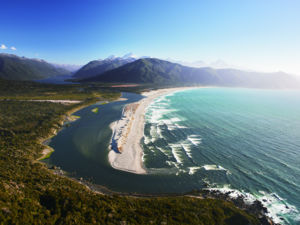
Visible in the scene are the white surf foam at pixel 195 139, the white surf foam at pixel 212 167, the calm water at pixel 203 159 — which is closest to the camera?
the calm water at pixel 203 159

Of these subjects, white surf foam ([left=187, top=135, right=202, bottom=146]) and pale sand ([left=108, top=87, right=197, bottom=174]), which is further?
white surf foam ([left=187, top=135, right=202, bottom=146])

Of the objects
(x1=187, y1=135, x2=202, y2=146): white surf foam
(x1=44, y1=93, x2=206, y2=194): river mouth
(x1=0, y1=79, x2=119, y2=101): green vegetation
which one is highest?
(x1=0, y1=79, x2=119, y2=101): green vegetation

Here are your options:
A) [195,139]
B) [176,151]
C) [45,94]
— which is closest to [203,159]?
[176,151]

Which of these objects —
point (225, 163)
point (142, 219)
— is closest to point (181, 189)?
point (142, 219)

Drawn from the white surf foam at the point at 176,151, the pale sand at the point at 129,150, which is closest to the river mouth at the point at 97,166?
the pale sand at the point at 129,150

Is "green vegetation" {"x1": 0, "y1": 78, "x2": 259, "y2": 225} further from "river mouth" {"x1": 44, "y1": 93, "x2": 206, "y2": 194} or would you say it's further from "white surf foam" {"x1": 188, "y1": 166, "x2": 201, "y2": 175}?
"white surf foam" {"x1": 188, "y1": 166, "x2": 201, "y2": 175}

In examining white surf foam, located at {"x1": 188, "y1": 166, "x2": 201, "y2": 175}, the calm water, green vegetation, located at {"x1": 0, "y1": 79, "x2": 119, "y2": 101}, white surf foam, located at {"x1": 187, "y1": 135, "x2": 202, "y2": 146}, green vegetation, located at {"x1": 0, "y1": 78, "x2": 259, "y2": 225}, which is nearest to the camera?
green vegetation, located at {"x1": 0, "y1": 78, "x2": 259, "y2": 225}

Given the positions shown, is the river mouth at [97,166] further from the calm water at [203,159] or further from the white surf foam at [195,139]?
the white surf foam at [195,139]

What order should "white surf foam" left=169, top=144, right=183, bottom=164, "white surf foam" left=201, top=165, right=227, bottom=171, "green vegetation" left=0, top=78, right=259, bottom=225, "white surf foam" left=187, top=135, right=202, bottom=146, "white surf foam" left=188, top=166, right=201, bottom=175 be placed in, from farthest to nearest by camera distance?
1. "white surf foam" left=187, top=135, right=202, bottom=146
2. "white surf foam" left=169, top=144, right=183, bottom=164
3. "white surf foam" left=201, top=165, right=227, bottom=171
4. "white surf foam" left=188, top=166, right=201, bottom=175
5. "green vegetation" left=0, top=78, right=259, bottom=225

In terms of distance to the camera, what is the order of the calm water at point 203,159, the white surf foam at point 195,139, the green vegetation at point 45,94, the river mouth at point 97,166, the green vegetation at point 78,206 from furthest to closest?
the green vegetation at point 45,94 < the white surf foam at point 195,139 < the river mouth at point 97,166 < the calm water at point 203,159 < the green vegetation at point 78,206

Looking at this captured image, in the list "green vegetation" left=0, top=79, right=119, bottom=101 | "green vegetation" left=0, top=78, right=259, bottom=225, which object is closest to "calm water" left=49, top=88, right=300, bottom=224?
"green vegetation" left=0, top=78, right=259, bottom=225

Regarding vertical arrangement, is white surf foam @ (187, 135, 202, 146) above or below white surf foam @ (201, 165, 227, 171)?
above
